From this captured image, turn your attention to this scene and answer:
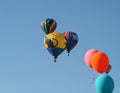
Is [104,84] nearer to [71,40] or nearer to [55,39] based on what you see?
[55,39]

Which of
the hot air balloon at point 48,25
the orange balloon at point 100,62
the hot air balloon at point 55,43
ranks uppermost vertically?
the hot air balloon at point 48,25

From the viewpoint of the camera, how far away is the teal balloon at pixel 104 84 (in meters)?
55.3

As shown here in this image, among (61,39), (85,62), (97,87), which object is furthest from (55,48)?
(97,87)

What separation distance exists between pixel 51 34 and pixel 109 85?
11.6 metres

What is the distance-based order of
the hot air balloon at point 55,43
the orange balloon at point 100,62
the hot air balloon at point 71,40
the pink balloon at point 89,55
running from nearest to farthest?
the orange balloon at point 100,62 → the pink balloon at point 89,55 → the hot air balloon at point 55,43 → the hot air balloon at point 71,40

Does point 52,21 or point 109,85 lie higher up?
point 52,21

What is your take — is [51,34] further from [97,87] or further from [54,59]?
[97,87]

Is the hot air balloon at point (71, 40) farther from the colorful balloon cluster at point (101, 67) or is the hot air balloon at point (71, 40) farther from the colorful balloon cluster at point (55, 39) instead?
the colorful balloon cluster at point (101, 67)

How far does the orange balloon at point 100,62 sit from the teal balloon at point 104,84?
1546mm

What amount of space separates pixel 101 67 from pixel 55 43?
337 inches

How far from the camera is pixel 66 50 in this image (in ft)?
219

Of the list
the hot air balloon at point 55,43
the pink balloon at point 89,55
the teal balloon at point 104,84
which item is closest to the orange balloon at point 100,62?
the pink balloon at point 89,55

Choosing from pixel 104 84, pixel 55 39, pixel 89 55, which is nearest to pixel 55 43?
pixel 55 39

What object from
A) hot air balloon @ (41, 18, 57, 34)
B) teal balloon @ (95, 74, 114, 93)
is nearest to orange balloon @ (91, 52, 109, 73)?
teal balloon @ (95, 74, 114, 93)
